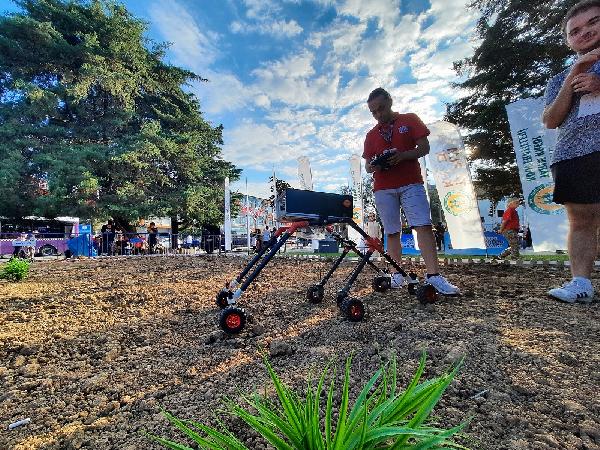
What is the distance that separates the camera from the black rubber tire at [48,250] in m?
17.6

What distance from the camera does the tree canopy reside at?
16.4 meters

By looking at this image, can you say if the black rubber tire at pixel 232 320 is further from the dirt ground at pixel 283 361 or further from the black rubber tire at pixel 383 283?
the black rubber tire at pixel 383 283

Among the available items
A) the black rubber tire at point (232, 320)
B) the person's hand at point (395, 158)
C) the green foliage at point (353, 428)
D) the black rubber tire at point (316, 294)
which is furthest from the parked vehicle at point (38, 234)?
the green foliage at point (353, 428)

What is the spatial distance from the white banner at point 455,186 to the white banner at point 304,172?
996cm

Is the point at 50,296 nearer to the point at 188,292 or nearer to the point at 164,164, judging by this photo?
the point at 188,292

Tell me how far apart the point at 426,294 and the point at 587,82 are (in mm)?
1793

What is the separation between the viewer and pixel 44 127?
56.3ft

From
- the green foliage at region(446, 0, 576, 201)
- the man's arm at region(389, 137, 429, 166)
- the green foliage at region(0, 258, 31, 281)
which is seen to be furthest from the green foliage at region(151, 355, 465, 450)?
the green foliage at region(446, 0, 576, 201)

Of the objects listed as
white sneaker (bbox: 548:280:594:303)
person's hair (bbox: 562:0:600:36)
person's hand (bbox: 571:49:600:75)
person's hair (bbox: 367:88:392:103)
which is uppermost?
person's hair (bbox: 562:0:600:36)

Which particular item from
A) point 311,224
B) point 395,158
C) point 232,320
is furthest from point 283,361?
point 395,158

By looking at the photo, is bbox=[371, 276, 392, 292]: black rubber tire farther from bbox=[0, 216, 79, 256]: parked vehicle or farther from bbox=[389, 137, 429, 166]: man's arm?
bbox=[0, 216, 79, 256]: parked vehicle

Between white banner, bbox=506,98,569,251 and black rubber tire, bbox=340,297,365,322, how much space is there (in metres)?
8.31

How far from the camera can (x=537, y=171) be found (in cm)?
813

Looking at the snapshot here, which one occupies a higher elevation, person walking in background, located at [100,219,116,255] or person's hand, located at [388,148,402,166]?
person walking in background, located at [100,219,116,255]
